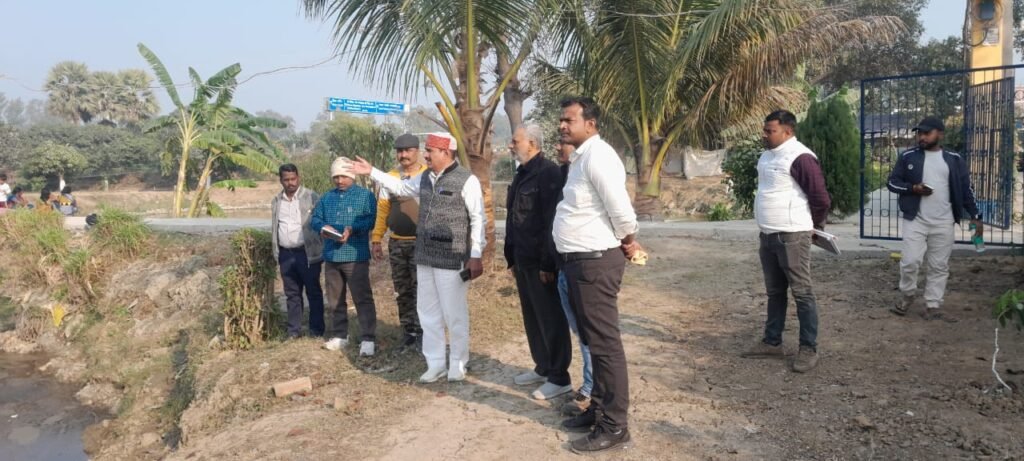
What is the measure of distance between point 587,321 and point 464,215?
1.46m

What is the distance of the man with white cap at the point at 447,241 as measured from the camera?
4.77m

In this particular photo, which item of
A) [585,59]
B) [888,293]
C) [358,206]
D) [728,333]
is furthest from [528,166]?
[585,59]

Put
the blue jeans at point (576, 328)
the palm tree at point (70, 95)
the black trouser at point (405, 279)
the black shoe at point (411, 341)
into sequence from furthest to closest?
the palm tree at point (70, 95) → the black shoe at point (411, 341) → the black trouser at point (405, 279) → the blue jeans at point (576, 328)

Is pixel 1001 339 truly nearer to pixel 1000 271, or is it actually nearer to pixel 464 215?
pixel 1000 271

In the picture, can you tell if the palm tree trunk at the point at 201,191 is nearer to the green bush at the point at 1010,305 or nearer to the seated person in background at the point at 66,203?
the seated person in background at the point at 66,203

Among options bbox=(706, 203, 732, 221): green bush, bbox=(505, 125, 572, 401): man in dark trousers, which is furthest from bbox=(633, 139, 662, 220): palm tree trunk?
bbox=(505, 125, 572, 401): man in dark trousers

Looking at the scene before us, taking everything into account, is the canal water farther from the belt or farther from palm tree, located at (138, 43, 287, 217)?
palm tree, located at (138, 43, 287, 217)

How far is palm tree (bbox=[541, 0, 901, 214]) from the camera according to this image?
8.43m

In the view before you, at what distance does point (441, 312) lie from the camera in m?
5.01

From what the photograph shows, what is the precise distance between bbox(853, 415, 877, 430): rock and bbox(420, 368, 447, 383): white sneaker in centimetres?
254

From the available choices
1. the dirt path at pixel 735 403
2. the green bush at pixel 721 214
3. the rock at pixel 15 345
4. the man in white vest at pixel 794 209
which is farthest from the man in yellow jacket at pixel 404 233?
the green bush at pixel 721 214

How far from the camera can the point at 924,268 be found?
7.06 meters

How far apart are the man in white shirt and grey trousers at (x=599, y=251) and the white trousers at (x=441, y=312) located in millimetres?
1288

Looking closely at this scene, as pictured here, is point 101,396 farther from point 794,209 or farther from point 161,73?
point 161,73
